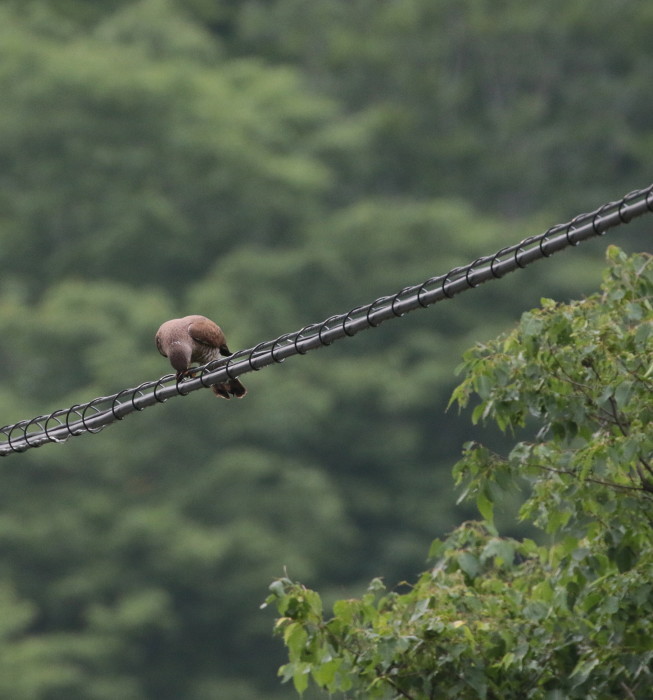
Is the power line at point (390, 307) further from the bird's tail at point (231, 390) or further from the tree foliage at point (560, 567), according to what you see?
the bird's tail at point (231, 390)

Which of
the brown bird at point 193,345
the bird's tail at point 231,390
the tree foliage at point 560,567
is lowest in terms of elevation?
the tree foliage at point 560,567

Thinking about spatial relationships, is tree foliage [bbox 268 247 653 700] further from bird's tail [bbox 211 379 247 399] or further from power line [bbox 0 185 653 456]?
bird's tail [bbox 211 379 247 399]

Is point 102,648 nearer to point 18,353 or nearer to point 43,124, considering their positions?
point 18,353

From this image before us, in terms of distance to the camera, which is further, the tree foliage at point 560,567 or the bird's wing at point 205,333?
the bird's wing at point 205,333

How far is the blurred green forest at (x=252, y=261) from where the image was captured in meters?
24.6

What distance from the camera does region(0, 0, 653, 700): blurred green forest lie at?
24609mm

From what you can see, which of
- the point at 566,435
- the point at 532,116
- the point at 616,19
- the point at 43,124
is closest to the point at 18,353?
the point at 43,124

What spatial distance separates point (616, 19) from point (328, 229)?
7994 mm

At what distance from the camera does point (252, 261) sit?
28203 mm

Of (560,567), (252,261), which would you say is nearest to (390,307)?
(560,567)

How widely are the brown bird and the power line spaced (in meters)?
1.36

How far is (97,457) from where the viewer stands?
83.0ft

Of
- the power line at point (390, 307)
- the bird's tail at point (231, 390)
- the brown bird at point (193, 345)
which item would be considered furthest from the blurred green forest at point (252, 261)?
the power line at point (390, 307)

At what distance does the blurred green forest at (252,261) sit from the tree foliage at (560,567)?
16.1 meters
